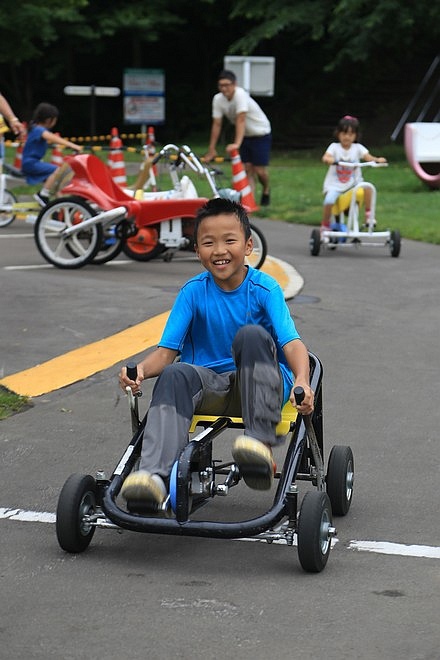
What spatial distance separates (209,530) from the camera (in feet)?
13.9

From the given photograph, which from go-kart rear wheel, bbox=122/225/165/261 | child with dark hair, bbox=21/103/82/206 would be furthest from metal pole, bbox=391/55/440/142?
go-kart rear wheel, bbox=122/225/165/261

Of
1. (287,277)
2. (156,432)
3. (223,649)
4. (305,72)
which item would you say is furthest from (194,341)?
(305,72)

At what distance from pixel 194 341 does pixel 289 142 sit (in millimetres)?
32390

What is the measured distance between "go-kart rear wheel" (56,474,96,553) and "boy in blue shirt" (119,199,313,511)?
20 cm

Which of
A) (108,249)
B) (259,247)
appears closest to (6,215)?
(108,249)

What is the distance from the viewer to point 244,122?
1598 centimetres

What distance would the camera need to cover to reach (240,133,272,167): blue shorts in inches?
654

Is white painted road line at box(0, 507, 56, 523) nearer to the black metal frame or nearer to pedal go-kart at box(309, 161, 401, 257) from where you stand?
the black metal frame

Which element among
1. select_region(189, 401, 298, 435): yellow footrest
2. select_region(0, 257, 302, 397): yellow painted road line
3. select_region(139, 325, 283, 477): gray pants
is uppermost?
select_region(139, 325, 283, 477): gray pants

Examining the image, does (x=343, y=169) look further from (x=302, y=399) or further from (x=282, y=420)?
(x=302, y=399)

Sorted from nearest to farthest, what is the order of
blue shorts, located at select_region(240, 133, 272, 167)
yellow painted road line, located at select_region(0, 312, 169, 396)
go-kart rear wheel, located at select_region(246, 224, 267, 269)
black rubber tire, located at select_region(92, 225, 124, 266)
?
yellow painted road line, located at select_region(0, 312, 169, 396), go-kart rear wheel, located at select_region(246, 224, 267, 269), black rubber tire, located at select_region(92, 225, 124, 266), blue shorts, located at select_region(240, 133, 272, 167)

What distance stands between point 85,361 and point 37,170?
790 cm

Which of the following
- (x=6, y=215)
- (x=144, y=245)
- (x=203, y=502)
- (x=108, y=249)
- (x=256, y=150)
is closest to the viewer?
(x=203, y=502)

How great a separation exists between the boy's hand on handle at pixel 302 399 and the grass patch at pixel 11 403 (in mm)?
2383
